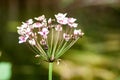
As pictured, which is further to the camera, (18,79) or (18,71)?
(18,71)

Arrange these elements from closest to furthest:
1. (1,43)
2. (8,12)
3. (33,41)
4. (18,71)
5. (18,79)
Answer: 1. (33,41)
2. (18,79)
3. (18,71)
4. (1,43)
5. (8,12)

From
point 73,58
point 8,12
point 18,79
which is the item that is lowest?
point 18,79

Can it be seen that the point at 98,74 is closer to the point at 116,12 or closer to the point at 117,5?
the point at 116,12

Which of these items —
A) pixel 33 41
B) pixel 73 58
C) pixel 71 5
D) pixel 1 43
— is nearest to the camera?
pixel 33 41

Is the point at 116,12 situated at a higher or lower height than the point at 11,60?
higher

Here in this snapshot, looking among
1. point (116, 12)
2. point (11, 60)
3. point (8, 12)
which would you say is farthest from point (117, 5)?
point (11, 60)

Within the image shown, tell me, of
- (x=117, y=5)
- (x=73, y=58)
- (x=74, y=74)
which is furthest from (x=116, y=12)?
(x=74, y=74)

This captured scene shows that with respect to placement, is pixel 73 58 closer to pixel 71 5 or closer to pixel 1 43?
pixel 1 43
